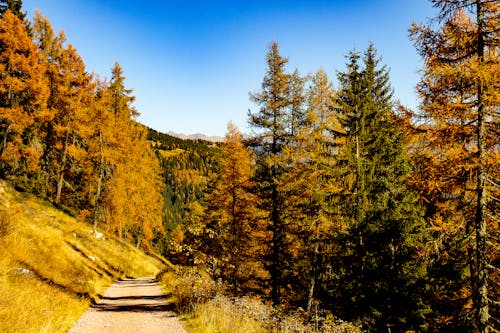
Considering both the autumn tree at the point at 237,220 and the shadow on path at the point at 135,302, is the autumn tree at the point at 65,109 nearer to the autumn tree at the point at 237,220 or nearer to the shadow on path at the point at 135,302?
the autumn tree at the point at 237,220

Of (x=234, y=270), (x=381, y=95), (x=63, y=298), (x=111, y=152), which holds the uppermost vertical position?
(x=381, y=95)

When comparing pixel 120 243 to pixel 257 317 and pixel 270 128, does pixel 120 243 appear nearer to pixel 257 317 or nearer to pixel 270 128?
pixel 270 128

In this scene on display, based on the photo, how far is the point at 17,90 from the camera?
2241 centimetres

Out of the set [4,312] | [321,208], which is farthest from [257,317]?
[321,208]

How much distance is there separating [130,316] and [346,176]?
36.4 ft

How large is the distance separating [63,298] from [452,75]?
13.0m

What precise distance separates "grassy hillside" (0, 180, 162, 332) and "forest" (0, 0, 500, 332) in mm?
3913

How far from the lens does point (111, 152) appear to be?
93.7 feet

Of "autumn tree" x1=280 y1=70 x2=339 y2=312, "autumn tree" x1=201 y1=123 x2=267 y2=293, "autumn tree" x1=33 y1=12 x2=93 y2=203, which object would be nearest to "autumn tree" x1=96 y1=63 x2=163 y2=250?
"autumn tree" x1=33 y1=12 x2=93 y2=203

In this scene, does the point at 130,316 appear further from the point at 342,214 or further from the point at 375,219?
the point at 375,219

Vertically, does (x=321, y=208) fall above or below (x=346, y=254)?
above

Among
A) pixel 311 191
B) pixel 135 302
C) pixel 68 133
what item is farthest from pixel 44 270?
pixel 68 133

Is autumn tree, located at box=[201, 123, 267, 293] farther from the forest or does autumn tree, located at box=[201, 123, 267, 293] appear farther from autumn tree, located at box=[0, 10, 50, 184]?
autumn tree, located at box=[0, 10, 50, 184]

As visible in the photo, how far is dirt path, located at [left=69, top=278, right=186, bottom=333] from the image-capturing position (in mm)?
8852
